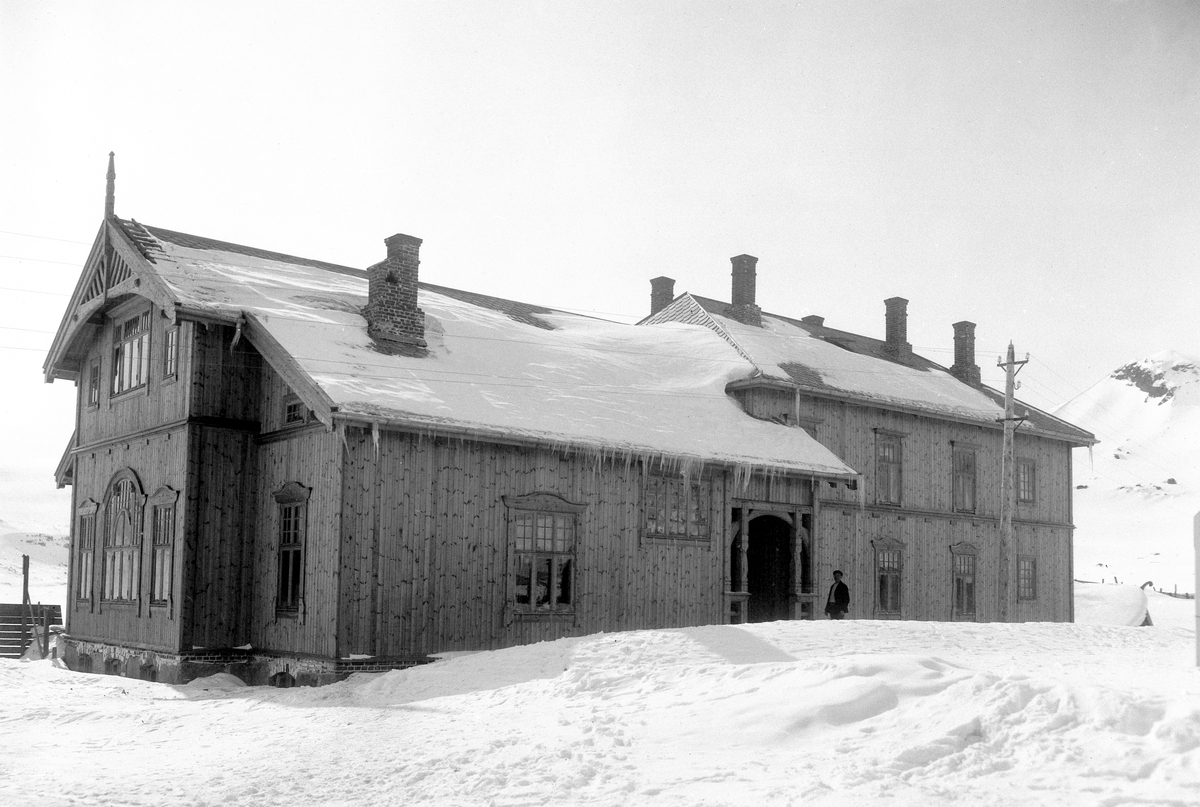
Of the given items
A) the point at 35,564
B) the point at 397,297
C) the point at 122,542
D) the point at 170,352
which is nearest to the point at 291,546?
the point at 170,352

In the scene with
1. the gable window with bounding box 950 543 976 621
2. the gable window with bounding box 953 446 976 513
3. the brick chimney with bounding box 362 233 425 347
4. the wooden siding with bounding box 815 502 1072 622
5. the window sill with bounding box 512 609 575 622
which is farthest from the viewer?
the gable window with bounding box 953 446 976 513

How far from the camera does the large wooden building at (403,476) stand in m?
17.5

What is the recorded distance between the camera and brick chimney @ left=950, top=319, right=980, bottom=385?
35.2m

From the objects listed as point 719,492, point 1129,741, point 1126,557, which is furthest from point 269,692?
point 1126,557

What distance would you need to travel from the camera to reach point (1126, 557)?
121 metres

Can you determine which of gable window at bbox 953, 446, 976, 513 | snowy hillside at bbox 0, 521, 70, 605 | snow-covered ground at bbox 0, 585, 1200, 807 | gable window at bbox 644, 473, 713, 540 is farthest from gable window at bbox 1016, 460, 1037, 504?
snowy hillside at bbox 0, 521, 70, 605

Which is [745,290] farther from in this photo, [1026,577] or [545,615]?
[545,615]

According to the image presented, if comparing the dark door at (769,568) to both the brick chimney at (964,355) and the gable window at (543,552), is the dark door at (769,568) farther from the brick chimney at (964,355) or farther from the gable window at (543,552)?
the brick chimney at (964,355)

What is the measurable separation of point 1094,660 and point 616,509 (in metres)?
7.94

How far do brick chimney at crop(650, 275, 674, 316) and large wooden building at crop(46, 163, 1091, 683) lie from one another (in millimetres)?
6482

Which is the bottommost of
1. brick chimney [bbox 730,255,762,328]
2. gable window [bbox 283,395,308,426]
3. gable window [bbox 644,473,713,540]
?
gable window [bbox 644,473,713,540]

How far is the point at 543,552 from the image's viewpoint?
19.2 m

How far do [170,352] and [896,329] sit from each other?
70.6ft

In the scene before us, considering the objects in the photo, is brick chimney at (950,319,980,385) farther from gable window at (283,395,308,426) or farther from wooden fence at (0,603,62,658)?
wooden fence at (0,603,62,658)
